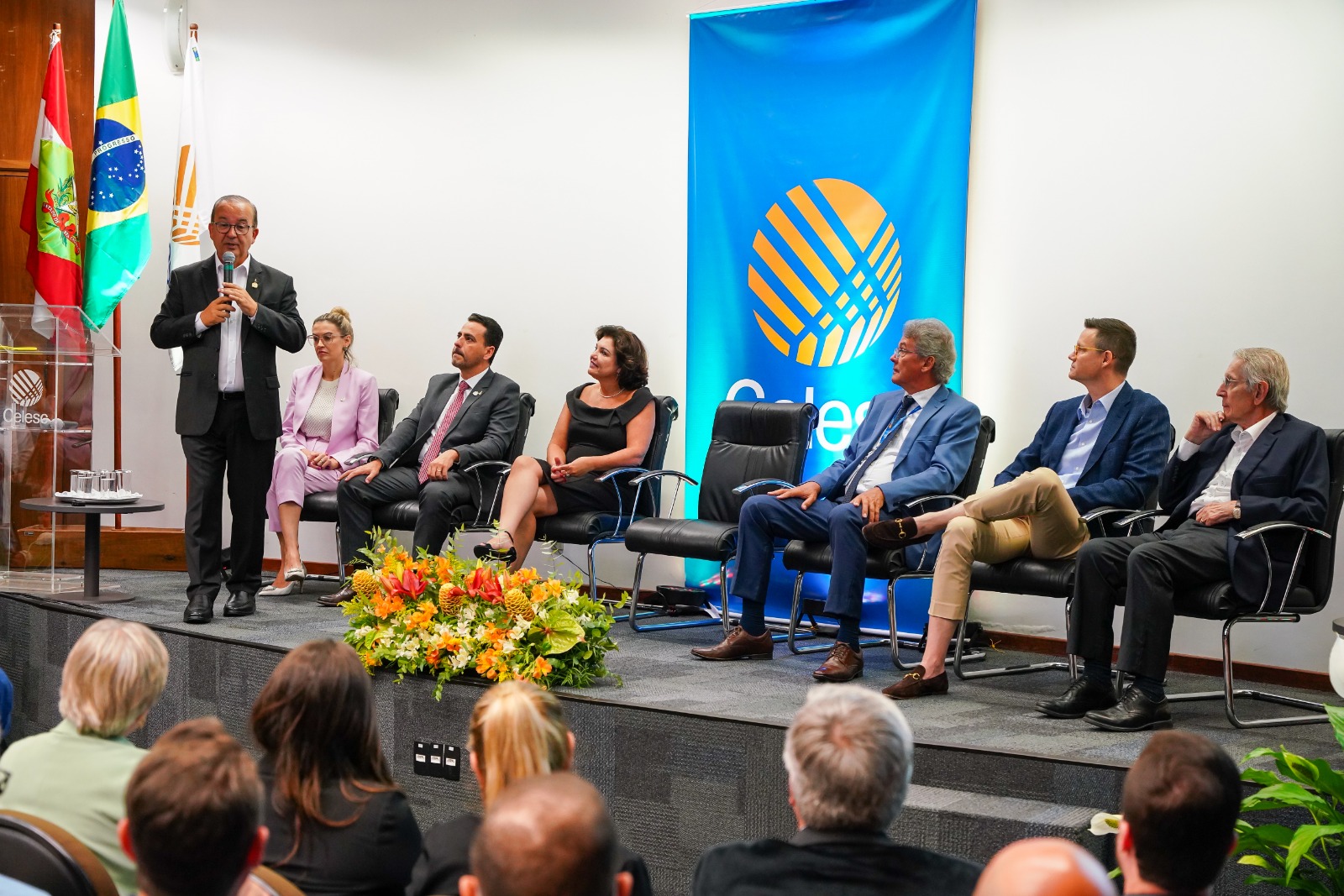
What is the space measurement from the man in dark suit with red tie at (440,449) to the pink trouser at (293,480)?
23 centimetres

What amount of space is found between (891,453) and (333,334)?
115 inches

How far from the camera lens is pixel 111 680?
210cm

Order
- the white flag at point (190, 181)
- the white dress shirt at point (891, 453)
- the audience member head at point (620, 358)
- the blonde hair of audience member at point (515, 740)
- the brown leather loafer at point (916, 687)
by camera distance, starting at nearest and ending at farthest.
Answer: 1. the blonde hair of audience member at point (515, 740)
2. the brown leather loafer at point (916, 687)
3. the white dress shirt at point (891, 453)
4. the audience member head at point (620, 358)
5. the white flag at point (190, 181)

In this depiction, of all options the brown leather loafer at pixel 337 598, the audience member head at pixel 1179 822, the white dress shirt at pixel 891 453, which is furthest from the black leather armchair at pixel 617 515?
the audience member head at pixel 1179 822

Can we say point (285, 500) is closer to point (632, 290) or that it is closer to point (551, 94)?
point (632, 290)

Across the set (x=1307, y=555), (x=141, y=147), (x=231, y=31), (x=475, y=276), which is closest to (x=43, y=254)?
(x=141, y=147)

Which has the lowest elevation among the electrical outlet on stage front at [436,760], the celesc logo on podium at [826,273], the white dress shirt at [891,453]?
the electrical outlet on stage front at [436,760]

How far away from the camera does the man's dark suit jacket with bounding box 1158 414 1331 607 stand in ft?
12.5

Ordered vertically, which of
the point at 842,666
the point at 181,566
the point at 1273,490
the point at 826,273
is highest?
the point at 826,273

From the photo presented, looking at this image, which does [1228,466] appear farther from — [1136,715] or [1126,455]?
[1136,715]

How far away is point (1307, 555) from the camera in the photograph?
395 cm

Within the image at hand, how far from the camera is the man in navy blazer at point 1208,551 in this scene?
3.73 meters

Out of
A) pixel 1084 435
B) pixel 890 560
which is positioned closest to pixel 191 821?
pixel 890 560

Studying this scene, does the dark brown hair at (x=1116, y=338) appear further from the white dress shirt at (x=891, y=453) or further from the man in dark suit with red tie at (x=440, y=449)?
the man in dark suit with red tie at (x=440, y=449)
